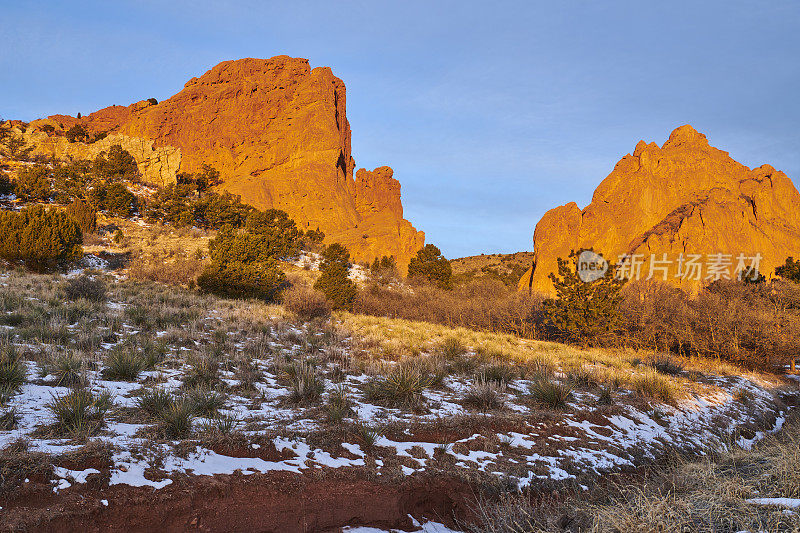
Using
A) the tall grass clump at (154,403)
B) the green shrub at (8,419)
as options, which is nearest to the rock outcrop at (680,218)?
the tall grass clump at (154,403)

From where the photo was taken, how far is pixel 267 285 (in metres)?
20.9

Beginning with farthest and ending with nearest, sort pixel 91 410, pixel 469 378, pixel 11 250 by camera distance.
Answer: pixel 11 250 < pixel 469 378 < pixel 91 410

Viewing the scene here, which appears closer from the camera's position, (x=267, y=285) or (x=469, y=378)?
(x=469, y=378)

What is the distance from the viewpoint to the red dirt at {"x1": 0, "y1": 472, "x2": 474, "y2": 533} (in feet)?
9.82

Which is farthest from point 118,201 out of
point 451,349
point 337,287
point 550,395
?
point 550,395

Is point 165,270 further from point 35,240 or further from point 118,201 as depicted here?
point 118,201

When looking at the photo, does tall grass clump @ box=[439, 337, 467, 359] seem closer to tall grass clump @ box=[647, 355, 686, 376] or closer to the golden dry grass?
the golden dry grass

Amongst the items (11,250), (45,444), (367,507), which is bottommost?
(367,507)

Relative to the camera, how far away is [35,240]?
18.5m

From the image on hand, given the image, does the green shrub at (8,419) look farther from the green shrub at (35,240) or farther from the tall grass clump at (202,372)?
the green shrub at (35,240)

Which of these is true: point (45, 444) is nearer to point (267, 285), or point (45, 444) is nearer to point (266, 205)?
point (267, 285)

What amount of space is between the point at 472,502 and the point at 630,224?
4615cm

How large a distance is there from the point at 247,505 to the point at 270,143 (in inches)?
2640

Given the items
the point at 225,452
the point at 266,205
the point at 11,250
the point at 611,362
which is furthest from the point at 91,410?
the point at 266,205
